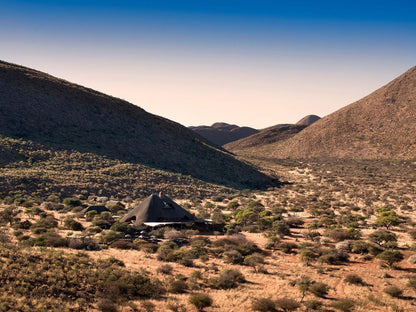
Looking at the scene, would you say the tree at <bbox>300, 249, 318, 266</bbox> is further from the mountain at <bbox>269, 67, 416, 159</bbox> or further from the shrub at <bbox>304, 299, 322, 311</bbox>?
the mountain at <bbox>269, 67, 416, 159</bbox>

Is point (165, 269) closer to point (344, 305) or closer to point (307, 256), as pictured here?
point (344, 305)

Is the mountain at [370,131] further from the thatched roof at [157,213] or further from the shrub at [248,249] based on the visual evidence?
the shrub at [248,249]

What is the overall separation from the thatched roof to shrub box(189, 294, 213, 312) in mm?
13932

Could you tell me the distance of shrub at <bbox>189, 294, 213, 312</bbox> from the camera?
1320 cm

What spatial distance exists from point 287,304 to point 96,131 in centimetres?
5843

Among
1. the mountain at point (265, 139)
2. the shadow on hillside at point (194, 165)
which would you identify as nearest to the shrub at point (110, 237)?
the shadow on hillside at point (194, 165)

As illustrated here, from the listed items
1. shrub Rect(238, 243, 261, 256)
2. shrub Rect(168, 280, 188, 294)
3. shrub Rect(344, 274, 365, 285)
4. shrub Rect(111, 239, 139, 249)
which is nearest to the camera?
shrub Rect(168, 280, 188, 294)

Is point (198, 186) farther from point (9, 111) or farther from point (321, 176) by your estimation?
point (9, 111)

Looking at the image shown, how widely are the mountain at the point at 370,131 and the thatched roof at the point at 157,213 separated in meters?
78.1

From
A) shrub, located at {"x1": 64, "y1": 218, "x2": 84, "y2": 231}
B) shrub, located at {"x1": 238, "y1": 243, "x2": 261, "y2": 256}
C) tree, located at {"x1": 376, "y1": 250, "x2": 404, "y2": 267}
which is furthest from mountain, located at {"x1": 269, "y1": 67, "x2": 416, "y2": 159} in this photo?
shrub, located at {"x1": 64, "y1": 218, "x2": 84, "y2": 231}

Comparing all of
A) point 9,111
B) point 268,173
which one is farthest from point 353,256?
point 9,111

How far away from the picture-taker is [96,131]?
6444 cm

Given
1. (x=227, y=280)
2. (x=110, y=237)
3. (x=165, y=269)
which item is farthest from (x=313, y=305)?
(x=110, y=237)

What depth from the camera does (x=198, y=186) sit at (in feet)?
175
